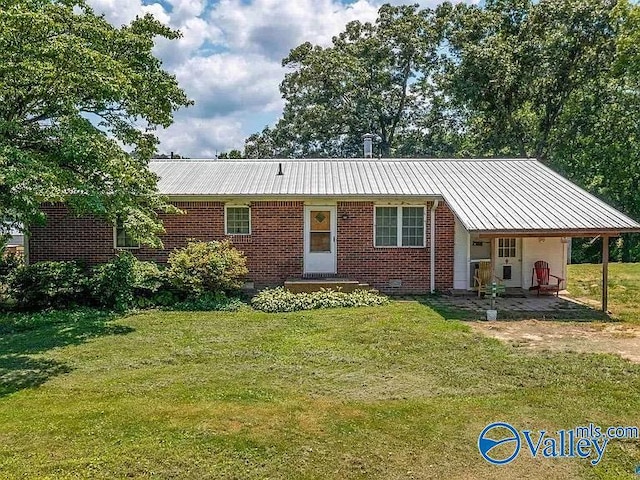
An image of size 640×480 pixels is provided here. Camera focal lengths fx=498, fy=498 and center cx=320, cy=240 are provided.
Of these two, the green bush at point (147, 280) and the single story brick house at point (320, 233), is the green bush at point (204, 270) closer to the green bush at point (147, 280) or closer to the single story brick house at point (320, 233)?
the green bush at point (147, 280)

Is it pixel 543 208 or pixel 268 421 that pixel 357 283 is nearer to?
pixel 543 208

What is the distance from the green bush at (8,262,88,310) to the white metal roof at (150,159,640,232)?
10.4ft

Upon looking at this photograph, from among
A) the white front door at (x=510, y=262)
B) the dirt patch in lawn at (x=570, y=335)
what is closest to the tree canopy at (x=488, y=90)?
the white front door at (x=510, y=262)

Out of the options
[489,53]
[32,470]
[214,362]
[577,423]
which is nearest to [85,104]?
[214,362]

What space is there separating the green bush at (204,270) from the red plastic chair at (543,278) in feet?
24.8

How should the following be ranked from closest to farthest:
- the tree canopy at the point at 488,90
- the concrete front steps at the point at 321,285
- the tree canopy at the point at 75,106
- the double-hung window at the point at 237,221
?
the tree canopy at the point at 75,106, the concrete front steps at the point at 321,285, the double-hung window at the point at 237,221, the tree canopy at the point at 488,90

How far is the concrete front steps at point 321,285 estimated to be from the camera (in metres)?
12.1

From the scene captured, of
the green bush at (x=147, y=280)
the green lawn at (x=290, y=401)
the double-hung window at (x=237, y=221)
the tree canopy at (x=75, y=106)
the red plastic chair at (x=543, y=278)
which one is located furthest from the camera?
the double-hung window at (x=237, y=221)

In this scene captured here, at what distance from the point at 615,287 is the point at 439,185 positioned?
5951 mm

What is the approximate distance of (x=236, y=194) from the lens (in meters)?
12.6

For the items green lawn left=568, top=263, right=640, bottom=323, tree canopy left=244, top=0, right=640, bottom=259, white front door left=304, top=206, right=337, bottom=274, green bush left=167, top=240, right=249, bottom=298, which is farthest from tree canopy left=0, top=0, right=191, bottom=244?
tree canopy left=244, top=0, right=640, bottom=259

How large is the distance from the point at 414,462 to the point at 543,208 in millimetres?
9197

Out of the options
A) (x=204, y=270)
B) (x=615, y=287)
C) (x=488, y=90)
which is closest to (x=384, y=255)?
(x=204, y=270)

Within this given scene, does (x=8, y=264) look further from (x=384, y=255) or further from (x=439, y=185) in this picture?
(x=439, y=185)
